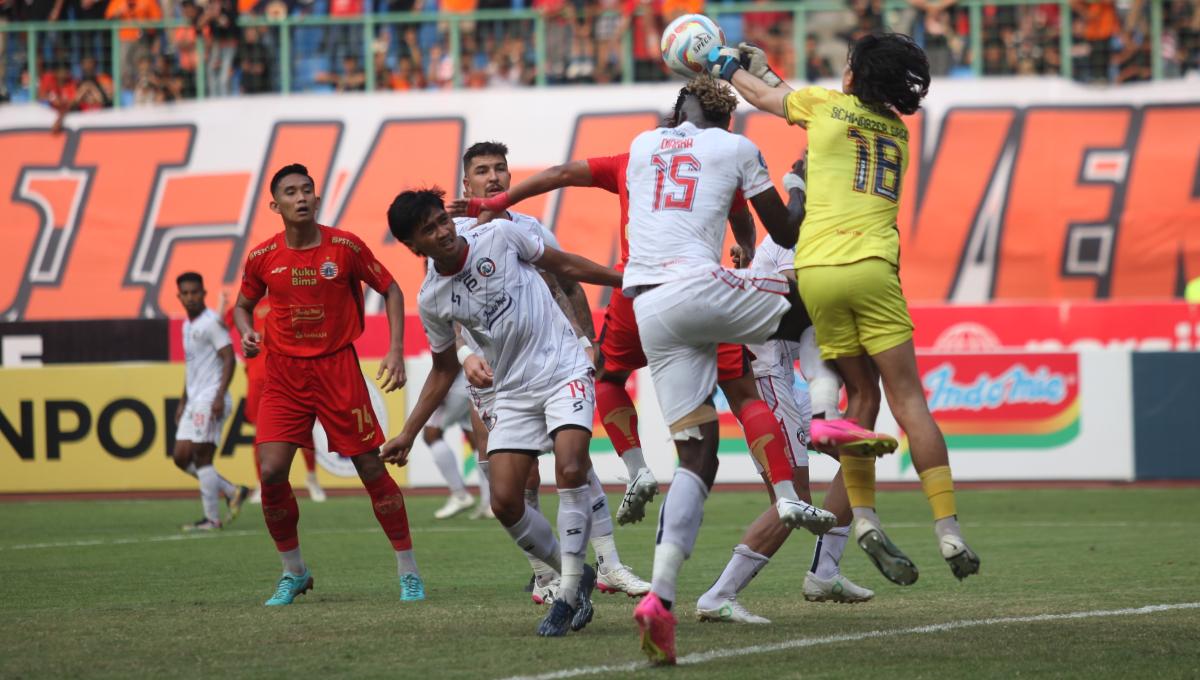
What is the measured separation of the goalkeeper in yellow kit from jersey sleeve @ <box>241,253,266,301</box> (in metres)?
3.58

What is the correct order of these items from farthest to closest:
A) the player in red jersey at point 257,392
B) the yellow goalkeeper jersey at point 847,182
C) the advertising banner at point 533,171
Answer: the advertising banner at point 533,171, the player in red jersey at point 257,392, the yellow goalkeeper jersey at point 847,182

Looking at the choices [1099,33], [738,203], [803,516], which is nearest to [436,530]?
[738,203]

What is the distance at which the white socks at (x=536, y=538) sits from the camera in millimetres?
8216

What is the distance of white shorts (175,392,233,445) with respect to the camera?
1581cm

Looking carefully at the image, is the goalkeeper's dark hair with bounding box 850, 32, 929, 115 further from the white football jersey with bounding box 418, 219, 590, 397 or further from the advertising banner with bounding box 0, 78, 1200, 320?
the advertising banner with bounding box 0, 78, 1200, 320

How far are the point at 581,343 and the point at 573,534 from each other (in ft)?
3.49

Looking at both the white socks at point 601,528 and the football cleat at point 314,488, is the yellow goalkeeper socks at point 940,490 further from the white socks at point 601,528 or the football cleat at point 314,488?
the football cleat at point 314,488

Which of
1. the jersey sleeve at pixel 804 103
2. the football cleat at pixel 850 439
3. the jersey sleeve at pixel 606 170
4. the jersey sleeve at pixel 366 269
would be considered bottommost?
the football cleat at pixel 850 439

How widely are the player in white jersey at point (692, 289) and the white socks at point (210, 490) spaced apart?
30.0ft

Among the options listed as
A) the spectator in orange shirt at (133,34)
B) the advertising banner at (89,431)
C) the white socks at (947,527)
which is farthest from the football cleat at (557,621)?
the spectator in orange shirt at (133,34)

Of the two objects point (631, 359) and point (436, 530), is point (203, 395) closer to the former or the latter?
point (436, 530)

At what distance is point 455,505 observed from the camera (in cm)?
1652

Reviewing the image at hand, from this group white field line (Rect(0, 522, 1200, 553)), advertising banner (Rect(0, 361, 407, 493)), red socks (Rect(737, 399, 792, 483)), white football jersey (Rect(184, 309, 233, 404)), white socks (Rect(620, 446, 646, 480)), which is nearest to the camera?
red socks (Rect(737, 399, 792, 483))

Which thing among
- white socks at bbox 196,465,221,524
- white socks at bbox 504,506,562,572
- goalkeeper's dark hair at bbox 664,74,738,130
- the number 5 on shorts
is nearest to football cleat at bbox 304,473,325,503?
white socks at bbox 196,465,221,524
